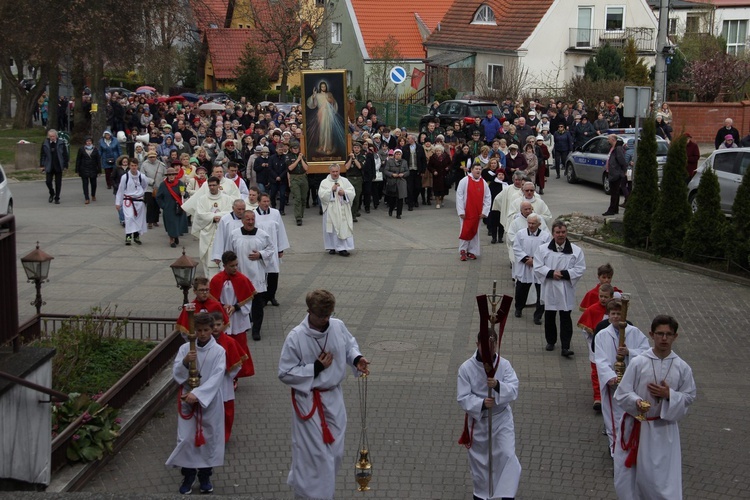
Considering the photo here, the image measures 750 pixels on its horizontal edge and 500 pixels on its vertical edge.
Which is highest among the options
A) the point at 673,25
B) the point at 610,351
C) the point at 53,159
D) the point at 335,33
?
→ the point at 673,25

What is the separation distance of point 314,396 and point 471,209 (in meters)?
10.2

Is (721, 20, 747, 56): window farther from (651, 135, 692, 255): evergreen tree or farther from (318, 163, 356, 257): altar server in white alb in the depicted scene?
(318, 163, 356, 257): altar server in white alb

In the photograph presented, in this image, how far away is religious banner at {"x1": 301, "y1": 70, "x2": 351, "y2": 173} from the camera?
22469mm

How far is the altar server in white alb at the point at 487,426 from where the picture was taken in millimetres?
7910

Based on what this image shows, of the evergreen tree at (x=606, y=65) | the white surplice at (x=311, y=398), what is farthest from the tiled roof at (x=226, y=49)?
the white surplice at (x=311, y=398)

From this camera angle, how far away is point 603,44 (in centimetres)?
4381

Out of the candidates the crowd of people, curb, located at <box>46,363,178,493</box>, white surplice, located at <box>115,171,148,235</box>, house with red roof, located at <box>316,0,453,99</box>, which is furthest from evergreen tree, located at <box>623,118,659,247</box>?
house with red roof, located at <box>316,0,453,99</box>

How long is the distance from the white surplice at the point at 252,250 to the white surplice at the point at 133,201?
6.30m

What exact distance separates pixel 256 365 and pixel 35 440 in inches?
173

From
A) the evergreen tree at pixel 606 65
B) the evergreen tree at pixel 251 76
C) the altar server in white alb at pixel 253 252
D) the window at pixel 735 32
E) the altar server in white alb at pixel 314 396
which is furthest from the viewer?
the window at pixel 735 32

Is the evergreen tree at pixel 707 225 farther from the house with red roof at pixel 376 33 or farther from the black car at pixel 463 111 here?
the house with red roof at pixel 376 33

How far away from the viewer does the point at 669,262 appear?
58.6 feet

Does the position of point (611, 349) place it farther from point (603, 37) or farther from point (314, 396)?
point (603, 37)

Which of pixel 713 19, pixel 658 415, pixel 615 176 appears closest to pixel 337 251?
pixel 615 176
